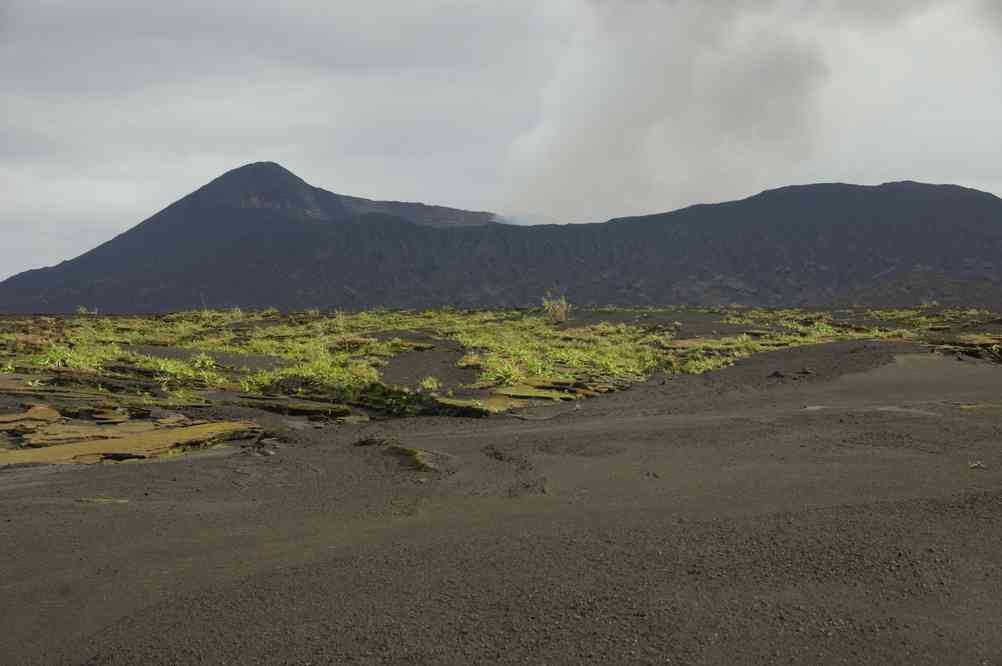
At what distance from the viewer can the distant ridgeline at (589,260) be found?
283 ft

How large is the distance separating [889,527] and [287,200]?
14840 centimetres

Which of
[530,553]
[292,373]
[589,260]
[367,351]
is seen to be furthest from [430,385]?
[589,260]

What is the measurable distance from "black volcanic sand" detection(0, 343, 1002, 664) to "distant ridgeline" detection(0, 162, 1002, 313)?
75.2 m

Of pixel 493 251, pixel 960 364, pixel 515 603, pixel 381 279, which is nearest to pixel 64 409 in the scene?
pixel 515 603

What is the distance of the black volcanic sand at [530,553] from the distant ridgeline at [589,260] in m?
75.2

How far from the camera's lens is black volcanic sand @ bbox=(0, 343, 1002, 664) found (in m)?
3.68

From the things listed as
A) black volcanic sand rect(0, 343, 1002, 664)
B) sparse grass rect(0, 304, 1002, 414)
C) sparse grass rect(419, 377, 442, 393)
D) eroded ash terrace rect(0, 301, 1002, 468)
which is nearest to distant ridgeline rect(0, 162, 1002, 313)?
sparse grass rect(0, 304, 1002, 414)

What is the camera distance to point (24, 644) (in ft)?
12.2

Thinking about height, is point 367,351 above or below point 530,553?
above

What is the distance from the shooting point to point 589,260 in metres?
101

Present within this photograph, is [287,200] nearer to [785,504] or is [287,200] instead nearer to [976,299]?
[976,299]

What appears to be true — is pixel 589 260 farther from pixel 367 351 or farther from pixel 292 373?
pixel 292 373

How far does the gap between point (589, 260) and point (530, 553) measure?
98102mm

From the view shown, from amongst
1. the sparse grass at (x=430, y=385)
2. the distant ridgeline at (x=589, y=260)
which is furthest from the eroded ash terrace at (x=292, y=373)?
the distant ridgeline at (x=589, y=260)
